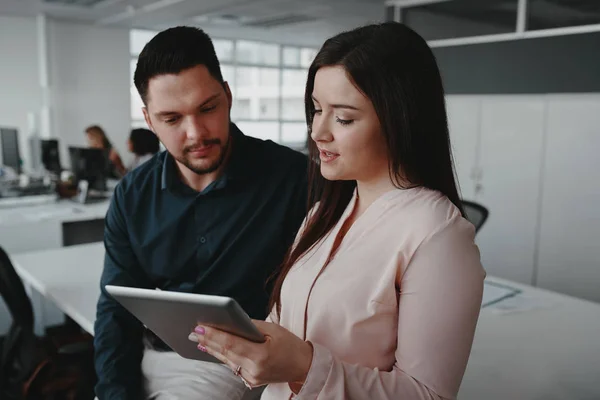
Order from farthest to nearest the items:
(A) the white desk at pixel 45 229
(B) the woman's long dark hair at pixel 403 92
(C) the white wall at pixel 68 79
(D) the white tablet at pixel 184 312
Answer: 1. (C) the white wall at pixel 68 79
2. (A) the white desk at pixel 45 229
3. (B) the woman's long dark hair at pixel 403 92
4. (D) the white tablet at pixel 184 312

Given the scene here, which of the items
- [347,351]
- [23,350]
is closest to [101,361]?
[23,350]

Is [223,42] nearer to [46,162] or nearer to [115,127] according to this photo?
[115,127]

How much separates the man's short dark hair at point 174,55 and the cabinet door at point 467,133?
3.79 meters

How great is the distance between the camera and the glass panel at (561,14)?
461cm

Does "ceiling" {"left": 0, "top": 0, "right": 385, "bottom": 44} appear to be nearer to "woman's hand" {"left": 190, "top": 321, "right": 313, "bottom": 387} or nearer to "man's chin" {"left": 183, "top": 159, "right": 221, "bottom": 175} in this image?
"man's chin" {"left": 183, "top": 159, "right": 221, "bottom": 175}

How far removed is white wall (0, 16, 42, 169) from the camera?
8.56 metres

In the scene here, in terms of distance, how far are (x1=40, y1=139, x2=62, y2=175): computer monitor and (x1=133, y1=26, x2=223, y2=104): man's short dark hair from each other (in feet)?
15.2

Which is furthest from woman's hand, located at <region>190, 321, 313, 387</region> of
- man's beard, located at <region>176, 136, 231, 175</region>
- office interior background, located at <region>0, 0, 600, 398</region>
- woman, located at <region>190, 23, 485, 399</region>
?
office interior background, located at <region>0, 0, 600, 398</region>

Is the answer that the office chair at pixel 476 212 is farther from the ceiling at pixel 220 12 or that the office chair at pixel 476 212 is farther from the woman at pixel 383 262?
the ceiling at pixel 220 12

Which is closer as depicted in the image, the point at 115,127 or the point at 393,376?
the point at 393,376

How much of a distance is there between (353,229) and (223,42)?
10457 mm

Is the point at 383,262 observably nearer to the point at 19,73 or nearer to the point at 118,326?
the point at 118,326

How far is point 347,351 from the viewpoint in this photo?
1139 millimetres

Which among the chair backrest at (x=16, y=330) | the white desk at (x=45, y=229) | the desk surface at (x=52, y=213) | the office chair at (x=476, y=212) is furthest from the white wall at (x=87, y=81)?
the office chair at (x=476, y=212)
